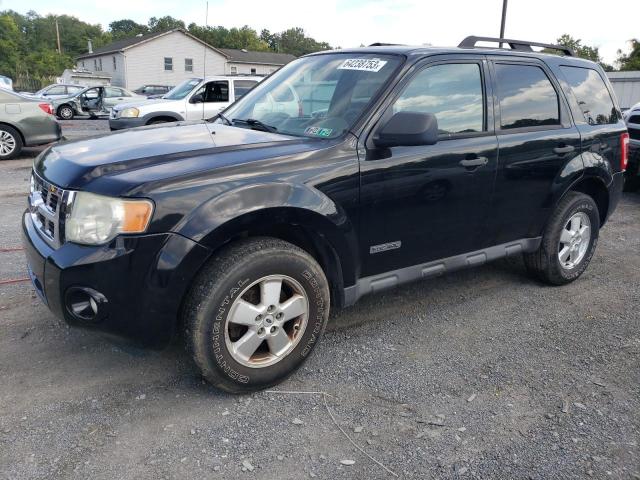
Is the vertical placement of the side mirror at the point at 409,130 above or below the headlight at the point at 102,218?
above

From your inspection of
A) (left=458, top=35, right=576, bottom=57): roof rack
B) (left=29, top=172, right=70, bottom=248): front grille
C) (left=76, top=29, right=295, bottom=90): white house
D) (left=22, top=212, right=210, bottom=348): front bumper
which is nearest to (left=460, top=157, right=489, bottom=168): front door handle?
(left=458, top=35, right=576, bottom=57): roof rack

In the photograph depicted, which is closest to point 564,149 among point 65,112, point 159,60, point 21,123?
point 21,123

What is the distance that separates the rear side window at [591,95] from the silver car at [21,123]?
958 cm

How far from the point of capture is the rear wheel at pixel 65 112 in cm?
2250

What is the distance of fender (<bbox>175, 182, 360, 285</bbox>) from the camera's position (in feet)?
8.47

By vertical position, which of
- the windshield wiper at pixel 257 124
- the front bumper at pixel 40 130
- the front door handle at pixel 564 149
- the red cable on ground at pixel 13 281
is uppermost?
the windshield wiper at pixel 257 124

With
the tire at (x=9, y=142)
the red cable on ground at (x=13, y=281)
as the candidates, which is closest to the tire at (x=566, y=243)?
the red cable on ground at (x=13, y=281)

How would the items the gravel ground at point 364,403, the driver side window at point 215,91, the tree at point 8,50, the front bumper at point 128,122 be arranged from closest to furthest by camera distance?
1. the gravel ground at point 364,403
2. the front bumper at point 128,122
3. the driver side window at point 215,91
4. the tree at point 8,50

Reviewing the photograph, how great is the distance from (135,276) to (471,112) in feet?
8.04

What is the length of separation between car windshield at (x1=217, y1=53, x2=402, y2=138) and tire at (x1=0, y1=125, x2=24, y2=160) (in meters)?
8.01

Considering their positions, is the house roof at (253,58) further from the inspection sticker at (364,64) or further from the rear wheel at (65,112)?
the inspection sticker at (364,64)

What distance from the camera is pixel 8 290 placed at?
4133 millimetres

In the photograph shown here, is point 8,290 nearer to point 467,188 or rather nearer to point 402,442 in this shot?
point 402,442

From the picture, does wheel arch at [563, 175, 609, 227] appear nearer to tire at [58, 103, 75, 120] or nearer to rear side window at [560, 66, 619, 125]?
rear side window at [560, 66, 619, 125]
